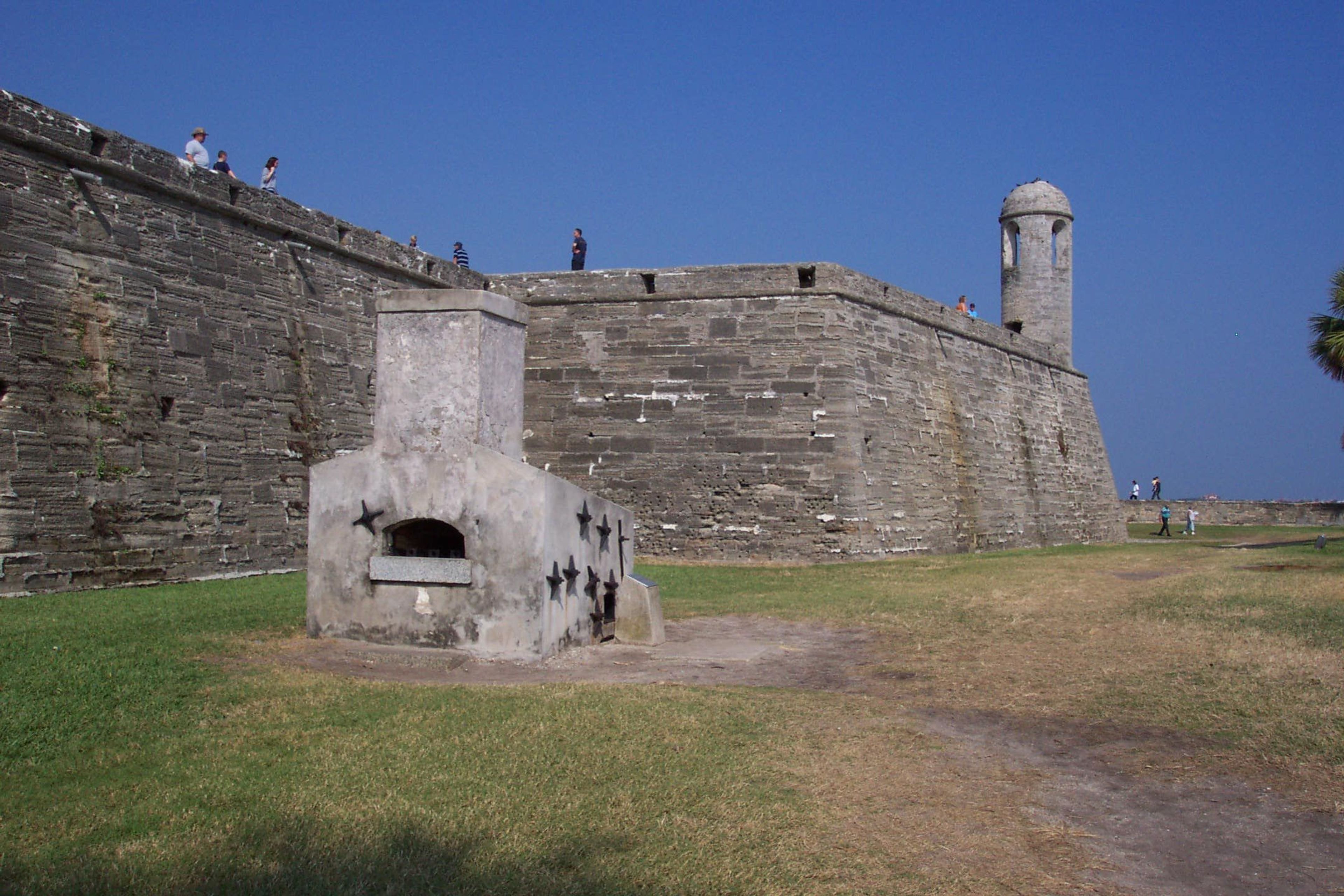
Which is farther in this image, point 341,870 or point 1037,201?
point 1037,201

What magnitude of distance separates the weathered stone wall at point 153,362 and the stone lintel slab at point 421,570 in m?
4.79

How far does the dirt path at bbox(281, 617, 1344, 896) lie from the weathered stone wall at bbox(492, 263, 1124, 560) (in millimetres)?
7756

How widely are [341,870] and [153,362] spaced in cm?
982

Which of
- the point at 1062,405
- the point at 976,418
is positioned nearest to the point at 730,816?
the point at 976,418

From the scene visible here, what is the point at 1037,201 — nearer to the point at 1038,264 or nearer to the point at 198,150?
the point at 1038,264

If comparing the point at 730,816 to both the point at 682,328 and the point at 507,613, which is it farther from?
the point at 682,328

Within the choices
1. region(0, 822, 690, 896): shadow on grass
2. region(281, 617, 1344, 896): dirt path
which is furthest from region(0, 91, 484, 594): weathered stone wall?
region(0, 822, 690, 896): shadow on grass

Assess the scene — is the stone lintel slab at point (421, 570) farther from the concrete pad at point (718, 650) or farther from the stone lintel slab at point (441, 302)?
the stone lintel slab at point (441, 302)

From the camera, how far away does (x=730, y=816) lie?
14.2ft

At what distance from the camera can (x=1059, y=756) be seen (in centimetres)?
537

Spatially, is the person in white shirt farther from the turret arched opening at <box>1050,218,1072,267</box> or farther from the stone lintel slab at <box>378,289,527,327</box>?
the stone lintel slab at <box>378,289,527,327</box>

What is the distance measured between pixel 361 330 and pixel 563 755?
1176 centimetres

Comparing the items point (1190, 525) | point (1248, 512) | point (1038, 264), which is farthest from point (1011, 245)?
point (1248, 512)

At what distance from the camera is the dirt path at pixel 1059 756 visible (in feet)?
13.0
